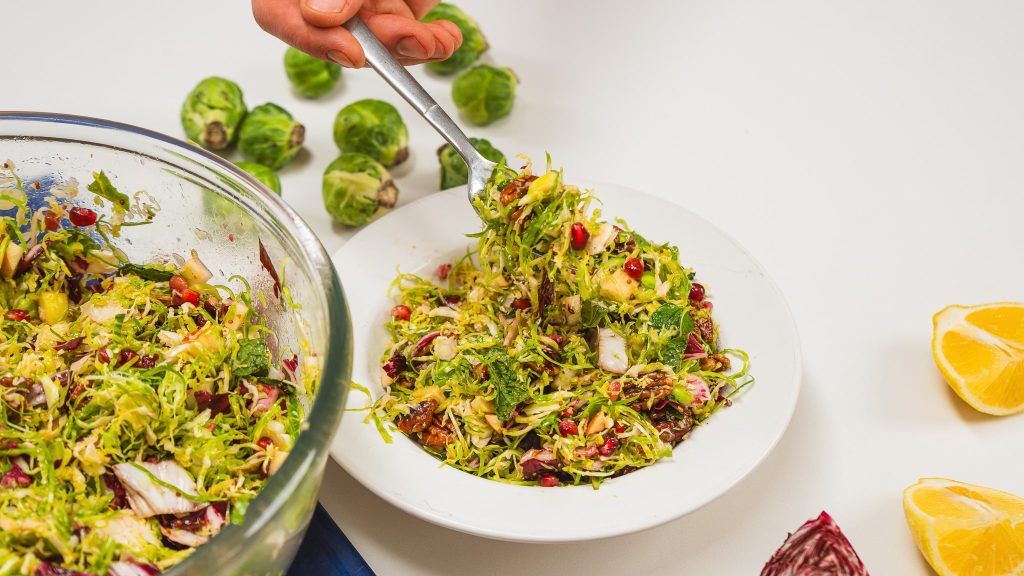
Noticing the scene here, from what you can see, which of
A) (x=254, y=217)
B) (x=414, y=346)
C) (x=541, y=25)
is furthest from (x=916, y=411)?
(x=541, y=25)

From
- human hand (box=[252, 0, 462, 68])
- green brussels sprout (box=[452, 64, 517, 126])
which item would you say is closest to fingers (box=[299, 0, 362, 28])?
human hand (box=[252, 0, 462, 68])

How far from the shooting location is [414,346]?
2.55 meters

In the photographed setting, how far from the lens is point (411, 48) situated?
Answer: 2895 millimetres

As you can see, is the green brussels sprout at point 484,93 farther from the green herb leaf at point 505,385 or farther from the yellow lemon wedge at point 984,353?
the yellow lemon wedge at point 984,353

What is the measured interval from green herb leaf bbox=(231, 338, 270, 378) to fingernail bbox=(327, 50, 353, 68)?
38.0 inches

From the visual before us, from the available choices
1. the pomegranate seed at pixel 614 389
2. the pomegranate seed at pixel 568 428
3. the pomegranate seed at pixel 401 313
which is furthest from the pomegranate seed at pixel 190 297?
the pomegranate seed at pixel 614 389

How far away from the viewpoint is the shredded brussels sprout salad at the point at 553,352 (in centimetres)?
229

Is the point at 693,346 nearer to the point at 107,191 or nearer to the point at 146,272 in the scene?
the point at 146,272

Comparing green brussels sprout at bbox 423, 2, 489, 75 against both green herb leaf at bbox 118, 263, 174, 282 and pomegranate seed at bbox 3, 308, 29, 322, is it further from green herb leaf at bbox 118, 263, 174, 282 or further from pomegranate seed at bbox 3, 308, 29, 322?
pomegranate seed at bbox 3, 308, 29, 322

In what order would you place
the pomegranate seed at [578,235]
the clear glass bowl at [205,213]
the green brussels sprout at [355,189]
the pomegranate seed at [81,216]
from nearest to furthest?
the clear glass bowl at [205,213]
the pomegranate seed at [81,216]
the pomegranate seed at [578,235]
the green brussels sprout at [355,189]

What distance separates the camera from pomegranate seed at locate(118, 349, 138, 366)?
2117 mm

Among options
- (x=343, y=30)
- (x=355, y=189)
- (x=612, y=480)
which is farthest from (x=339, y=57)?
(x=612, y=480)

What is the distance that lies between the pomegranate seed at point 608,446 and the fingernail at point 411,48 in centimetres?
142

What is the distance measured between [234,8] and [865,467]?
3.46 meters
